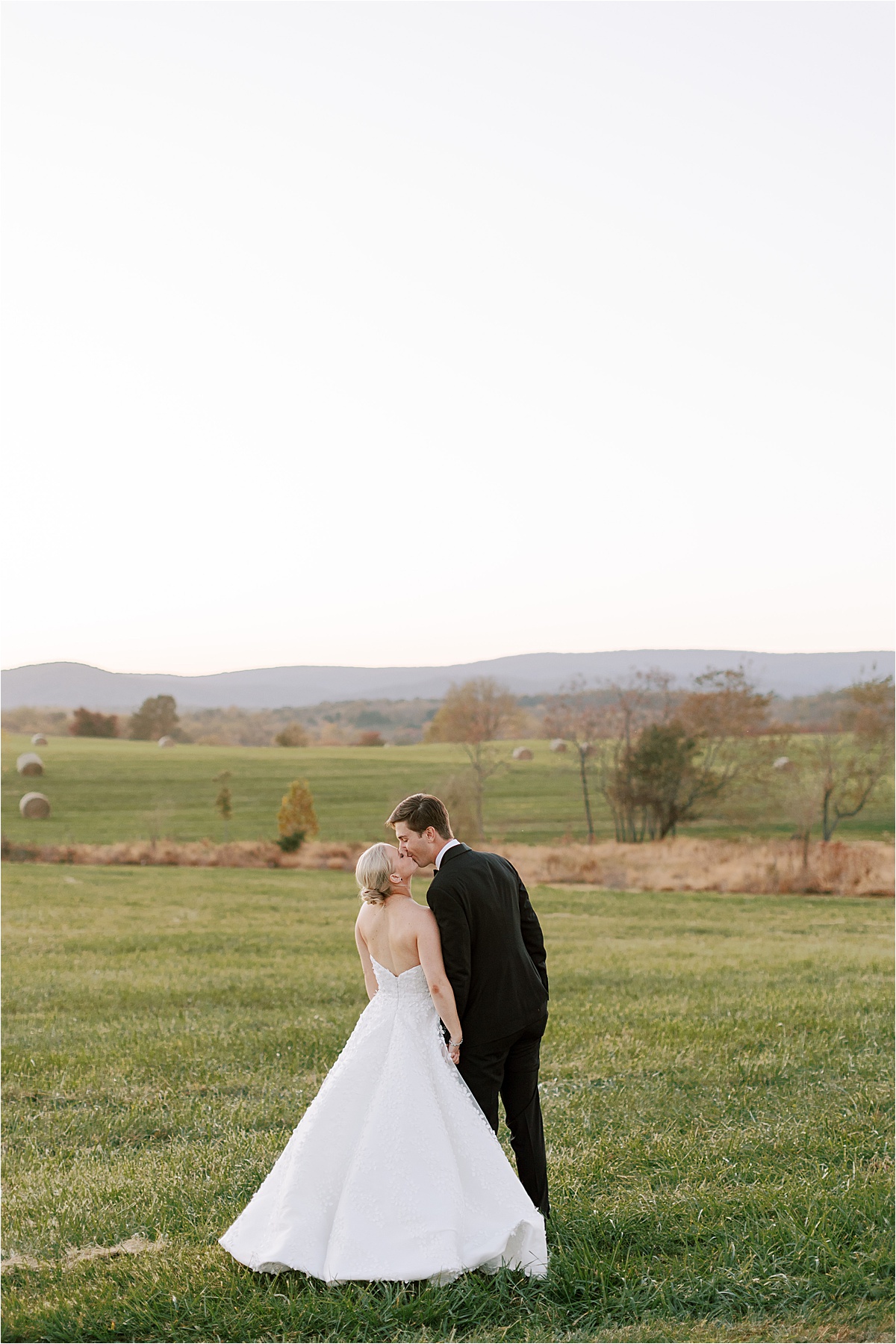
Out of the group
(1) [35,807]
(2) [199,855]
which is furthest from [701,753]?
(1) [35,807]

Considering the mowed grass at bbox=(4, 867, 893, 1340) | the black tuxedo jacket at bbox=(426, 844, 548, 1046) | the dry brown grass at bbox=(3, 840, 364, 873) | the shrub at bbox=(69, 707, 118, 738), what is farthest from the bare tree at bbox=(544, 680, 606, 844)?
Result: the black tuxedo jacket at bbox=(426, 844, 548, 1046)

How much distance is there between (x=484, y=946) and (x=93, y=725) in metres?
37.3

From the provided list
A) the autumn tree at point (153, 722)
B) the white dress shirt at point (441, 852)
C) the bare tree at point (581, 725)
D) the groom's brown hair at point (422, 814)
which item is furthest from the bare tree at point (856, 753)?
the groom's brown hair at point (422, 814)

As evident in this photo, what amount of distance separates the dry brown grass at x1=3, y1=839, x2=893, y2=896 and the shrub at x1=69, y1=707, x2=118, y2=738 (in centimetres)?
983

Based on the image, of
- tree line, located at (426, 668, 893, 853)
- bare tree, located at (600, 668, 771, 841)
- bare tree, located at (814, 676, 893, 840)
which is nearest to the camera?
bare tree, located at (814, 676, 893, 840)

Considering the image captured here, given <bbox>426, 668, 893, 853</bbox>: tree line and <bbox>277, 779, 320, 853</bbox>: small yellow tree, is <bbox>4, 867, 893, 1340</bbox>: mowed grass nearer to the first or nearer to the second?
<bbox>277, 779, 320, 853</bbox>: small yellow tree

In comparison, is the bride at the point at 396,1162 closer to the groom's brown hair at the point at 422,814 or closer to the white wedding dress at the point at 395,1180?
the white wedding dress at the point at 395,1180

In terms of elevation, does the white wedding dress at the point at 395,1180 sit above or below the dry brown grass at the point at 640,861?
above

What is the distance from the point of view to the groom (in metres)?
5.17

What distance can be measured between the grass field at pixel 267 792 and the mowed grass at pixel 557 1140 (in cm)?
1508

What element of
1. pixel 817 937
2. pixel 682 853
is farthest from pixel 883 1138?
pixel 682 853

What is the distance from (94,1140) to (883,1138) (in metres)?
5.47

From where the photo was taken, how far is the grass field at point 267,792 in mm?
31922

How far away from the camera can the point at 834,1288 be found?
5.13 m
